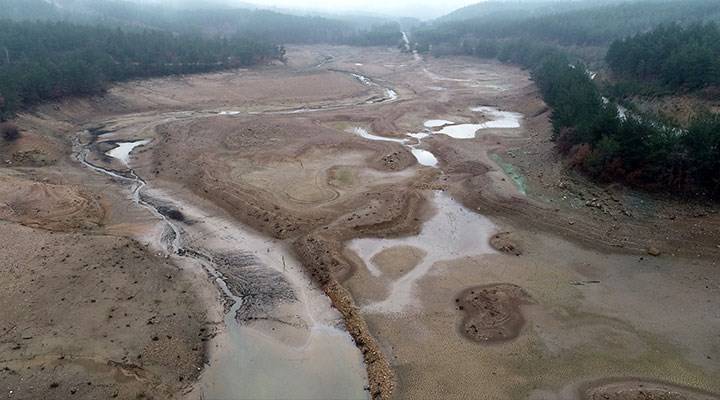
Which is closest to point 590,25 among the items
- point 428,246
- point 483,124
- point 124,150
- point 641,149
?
point 483,124

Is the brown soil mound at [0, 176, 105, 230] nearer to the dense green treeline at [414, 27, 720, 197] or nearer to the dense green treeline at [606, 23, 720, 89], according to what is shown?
the dense green treeline at [414, 27, 720, 197]

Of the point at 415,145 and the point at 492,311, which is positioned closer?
the point at 492,311

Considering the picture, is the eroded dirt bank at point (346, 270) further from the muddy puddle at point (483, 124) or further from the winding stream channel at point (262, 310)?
the muddy puddle at point (483, 124)

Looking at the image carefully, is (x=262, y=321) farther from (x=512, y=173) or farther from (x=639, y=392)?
(x=512, y=173)

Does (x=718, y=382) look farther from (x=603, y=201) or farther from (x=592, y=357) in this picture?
(x=603, y=201)

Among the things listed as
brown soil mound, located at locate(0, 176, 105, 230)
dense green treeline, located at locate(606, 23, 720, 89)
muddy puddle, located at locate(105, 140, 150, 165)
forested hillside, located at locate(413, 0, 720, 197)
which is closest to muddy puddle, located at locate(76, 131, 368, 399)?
brown soil mound, located at locate(0, 176, 105, 230)

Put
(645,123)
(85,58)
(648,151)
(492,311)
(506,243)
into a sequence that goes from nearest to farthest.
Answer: (492,311) → (506,243) → (648,151) → (645,123) → (85,58)
